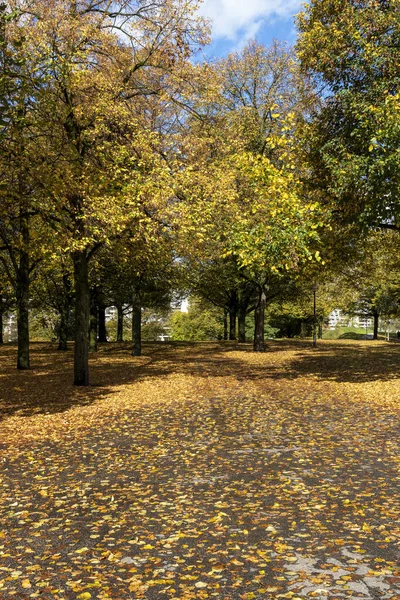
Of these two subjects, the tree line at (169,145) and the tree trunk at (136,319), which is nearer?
the tree line at (169,145)

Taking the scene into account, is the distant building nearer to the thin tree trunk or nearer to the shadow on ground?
the thin tree trunk

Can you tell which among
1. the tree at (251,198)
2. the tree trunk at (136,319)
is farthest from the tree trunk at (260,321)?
the tree trunk at (136,319)

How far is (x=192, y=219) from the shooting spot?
15898 mm

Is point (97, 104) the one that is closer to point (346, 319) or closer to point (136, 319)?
point (136, 319)

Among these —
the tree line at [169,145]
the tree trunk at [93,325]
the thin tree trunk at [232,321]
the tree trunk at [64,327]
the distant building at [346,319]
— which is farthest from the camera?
the distant building at [346,319]

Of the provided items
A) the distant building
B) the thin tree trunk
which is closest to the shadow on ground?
the thin tree trunk

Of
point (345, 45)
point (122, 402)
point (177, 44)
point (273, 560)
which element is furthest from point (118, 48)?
point (273, 560)

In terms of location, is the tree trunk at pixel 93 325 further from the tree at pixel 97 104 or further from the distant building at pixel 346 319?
the distant building at pixel 346 319

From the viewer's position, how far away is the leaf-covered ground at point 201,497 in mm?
4465

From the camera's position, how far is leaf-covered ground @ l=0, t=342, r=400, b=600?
176 inches

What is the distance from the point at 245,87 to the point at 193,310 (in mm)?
42759

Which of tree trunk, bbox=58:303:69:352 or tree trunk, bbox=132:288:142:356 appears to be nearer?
tree trunk, bbox=132:288:142:356

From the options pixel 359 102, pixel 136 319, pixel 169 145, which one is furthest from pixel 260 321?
pixel 359 102

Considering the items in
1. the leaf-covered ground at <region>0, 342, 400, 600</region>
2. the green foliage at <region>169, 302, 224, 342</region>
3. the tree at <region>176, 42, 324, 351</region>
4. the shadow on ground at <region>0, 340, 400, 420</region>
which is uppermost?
the tree at <region>176, 42, 324, 351</region>
